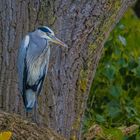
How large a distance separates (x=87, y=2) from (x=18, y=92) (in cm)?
64

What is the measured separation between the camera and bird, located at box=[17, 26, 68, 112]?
12.2 ft

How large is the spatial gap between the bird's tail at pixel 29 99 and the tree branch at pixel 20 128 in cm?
16

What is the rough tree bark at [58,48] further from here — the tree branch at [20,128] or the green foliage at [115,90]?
the green foliage at [115,90]

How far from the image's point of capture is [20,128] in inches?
160

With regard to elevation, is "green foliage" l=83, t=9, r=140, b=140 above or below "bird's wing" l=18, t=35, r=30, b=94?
below

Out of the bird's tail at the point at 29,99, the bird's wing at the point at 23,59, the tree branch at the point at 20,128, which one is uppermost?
the bird's wing at the point at 23,59

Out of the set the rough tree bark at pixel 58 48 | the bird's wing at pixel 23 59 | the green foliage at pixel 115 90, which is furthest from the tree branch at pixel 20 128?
the green foliage at pixel 115 90

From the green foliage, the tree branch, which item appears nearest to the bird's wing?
the tree branch

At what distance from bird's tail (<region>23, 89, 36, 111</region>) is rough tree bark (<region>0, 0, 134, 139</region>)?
339 millimetres

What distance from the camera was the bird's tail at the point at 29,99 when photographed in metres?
3.85

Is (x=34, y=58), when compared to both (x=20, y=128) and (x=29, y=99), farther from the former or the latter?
(x=20, y=128)

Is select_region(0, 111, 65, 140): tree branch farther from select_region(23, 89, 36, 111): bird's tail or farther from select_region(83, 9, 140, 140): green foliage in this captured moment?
select_region(83, 9, 140, 140): green foliage

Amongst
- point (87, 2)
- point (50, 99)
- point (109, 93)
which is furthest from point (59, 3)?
point (109, 93)

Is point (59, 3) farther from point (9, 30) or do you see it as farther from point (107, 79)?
point (107, 79)
